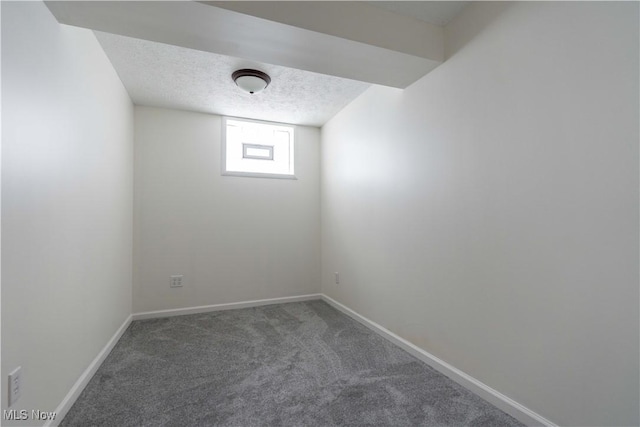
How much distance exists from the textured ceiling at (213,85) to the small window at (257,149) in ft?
0.56

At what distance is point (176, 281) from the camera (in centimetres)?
337

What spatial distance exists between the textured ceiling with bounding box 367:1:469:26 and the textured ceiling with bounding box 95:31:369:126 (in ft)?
3.01

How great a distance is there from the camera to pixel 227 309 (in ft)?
11.7

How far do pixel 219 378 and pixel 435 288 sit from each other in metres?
1.67

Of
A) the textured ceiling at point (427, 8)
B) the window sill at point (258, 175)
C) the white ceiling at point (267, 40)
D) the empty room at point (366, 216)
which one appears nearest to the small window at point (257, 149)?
the window sill at point (258, 175)

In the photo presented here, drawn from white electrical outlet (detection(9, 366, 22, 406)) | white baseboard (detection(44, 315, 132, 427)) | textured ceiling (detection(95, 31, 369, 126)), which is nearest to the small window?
textured ceiling (detection(95, 31, 369, 126))

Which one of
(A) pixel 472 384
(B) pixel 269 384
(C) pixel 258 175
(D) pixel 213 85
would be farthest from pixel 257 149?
Result: (A) pixel 472 384

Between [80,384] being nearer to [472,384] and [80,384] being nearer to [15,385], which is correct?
[15,385]

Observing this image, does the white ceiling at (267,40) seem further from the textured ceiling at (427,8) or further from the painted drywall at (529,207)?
the painted drywall at (529,207)

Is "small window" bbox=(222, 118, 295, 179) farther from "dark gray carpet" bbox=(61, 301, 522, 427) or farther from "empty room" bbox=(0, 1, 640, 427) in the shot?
"dark gray carpet" bbox=(61, 301, 522, 427)

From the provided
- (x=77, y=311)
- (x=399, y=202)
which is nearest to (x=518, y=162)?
(x=399, y=202)

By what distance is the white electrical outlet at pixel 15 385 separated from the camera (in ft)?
3.82

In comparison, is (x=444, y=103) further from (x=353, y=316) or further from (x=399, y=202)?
(x=353, y=316)

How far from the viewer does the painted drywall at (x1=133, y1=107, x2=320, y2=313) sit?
3295mm
